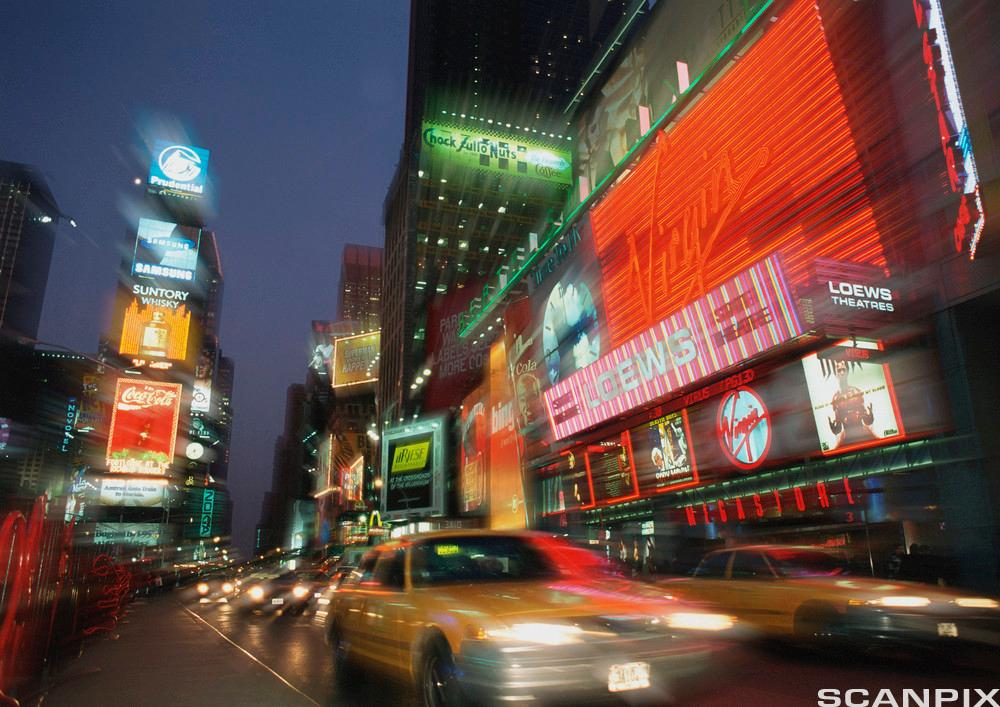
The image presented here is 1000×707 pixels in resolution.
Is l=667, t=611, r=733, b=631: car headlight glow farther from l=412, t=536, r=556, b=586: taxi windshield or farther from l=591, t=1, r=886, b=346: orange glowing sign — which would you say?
l=591, t=1, r=886, b=346: orange glowing sign

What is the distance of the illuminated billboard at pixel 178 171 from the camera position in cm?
7412

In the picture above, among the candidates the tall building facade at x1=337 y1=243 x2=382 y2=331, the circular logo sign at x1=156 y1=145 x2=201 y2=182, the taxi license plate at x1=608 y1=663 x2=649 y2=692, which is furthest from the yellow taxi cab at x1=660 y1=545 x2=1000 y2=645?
the tall building facade at x1=337 y1=243 x2=382 y2=331

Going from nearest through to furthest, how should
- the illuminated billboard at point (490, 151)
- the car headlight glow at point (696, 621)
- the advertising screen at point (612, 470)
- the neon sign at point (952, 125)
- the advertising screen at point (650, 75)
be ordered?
the car headlight glow at point (696, 621) < the neon sign at point (952, 125) < the advertising screen at point (650, 75) < the advertising screen at point (612, 470) < the illuminated billboard at point (490, 151)

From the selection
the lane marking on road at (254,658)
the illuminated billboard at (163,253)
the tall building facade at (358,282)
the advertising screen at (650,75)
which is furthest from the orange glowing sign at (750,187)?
the tall building facade at (358,282)

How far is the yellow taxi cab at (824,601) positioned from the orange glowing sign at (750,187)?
7795 mm

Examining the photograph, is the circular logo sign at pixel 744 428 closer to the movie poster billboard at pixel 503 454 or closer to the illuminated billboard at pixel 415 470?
the movie poster billboard at pixel 503 454

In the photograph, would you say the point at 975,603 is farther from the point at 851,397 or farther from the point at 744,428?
the point at 744,428

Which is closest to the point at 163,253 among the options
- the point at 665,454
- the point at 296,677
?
the point at 665,454

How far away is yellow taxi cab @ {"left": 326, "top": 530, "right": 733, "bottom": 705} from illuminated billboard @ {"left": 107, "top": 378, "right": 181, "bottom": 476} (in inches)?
2162

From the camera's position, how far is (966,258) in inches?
522

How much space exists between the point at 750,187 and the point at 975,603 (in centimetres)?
1226

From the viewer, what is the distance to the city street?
641cm

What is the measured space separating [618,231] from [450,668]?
65.2 ft

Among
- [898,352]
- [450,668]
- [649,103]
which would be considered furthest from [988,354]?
[649,103]
